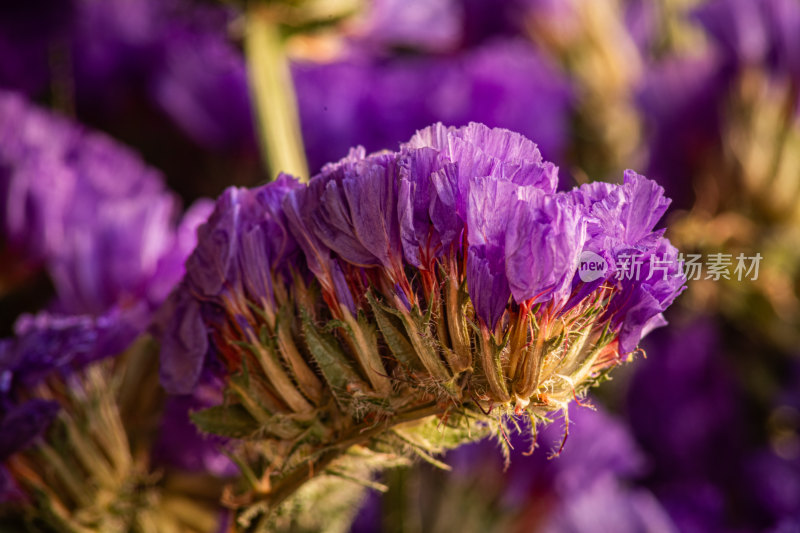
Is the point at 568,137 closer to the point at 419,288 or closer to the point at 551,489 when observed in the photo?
the point at 551,489

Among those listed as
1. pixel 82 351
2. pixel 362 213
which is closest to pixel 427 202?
pixel 362 213

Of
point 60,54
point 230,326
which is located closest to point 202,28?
point 60,54

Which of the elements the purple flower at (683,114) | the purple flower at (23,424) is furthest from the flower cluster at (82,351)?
the purple flower at (683,114)

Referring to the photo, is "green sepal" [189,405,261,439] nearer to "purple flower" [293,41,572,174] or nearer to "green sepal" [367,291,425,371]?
"green sepal" [367,291,425,371]

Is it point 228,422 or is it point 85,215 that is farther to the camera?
point 85,215

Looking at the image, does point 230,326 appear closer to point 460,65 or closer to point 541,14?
point 460,65

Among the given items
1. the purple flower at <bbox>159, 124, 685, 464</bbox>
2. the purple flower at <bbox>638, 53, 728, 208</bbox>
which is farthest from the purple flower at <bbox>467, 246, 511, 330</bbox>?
the purple flower at <bbox>638, 53, 728, 208</bbox>
